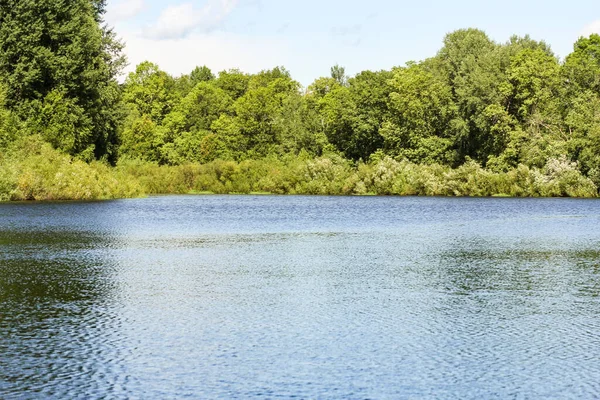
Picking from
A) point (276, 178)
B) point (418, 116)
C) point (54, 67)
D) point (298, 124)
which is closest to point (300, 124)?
point (298, 124)

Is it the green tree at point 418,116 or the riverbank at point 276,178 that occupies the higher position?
the green tree at point 418,116

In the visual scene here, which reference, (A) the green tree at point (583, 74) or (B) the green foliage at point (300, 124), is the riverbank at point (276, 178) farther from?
(A) the green tree at point (583, 74)

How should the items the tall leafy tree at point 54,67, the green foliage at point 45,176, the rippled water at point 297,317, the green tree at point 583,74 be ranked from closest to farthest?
the rippled water at point 297,317
the green foliage at point 45,176
the tall leafy tree at point 54,67
the green tree at point 583,74

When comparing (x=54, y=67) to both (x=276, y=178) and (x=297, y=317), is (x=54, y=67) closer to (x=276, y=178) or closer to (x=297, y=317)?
(x=276, y=178)

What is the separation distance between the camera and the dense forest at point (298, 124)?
78938mm

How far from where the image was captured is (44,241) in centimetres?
3612

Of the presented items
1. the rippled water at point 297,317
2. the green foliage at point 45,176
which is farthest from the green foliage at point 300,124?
the rippled water at point 297,317

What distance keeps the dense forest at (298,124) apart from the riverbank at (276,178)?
19cm

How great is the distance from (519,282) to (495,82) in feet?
271

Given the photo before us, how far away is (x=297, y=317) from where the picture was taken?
18547 millimetres

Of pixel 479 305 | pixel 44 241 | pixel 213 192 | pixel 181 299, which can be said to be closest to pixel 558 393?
pixel 479 305

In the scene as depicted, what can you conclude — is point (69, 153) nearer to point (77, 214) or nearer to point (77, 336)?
point (77, 214)

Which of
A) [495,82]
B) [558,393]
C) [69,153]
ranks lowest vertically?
[558,393]

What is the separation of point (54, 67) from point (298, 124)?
186ft
